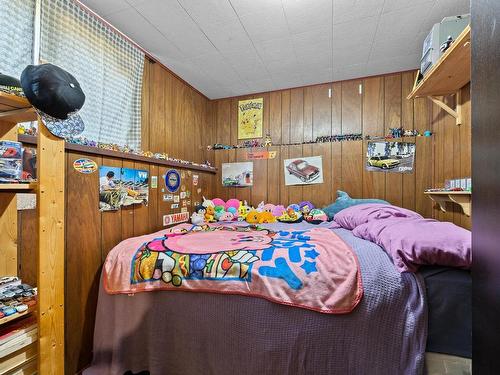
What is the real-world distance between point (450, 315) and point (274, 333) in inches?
29.0

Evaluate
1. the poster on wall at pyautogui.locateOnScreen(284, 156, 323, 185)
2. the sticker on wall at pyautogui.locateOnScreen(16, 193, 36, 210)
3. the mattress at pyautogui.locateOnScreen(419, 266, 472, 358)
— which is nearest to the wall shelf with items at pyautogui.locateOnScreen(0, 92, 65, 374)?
the sticker on wall at pyautogui.locateOnScreen(16, 193, 36, 210)

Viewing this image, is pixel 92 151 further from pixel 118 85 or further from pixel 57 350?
pixel 57 350

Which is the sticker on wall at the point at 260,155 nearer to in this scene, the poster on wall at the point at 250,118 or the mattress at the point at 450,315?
the poster on wall at the point at 250,118

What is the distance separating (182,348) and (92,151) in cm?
124

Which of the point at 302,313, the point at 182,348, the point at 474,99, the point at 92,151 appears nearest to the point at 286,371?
the point at 302,313

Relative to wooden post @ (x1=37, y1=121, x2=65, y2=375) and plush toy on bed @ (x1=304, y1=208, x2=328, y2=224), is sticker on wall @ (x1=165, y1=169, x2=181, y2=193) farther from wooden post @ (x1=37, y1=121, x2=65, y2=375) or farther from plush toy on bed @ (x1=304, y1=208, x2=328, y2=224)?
plush toy on bed @ (x1=304, y1=208, x2=328, y2=224)

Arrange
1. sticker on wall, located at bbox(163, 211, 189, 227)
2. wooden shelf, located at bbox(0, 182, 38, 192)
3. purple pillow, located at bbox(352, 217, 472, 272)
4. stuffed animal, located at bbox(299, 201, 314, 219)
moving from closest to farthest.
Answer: wooden shelf, located at bbox(0, 182, 38, 192), purple pillow, located at bbox(352, 217, 472, 272), sticker on wall, located at bbox(163, 211, 189, 227), stuffed animal, located at bbox(299, 201, 314, 219)

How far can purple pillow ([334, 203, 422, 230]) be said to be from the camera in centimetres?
159

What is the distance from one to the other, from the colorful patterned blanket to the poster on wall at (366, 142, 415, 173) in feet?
4.65

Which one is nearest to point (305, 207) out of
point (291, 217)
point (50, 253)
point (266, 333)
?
point (291, 217)

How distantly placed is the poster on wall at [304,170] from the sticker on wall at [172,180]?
50.0 inches

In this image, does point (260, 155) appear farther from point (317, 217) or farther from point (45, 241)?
point (45, 241)

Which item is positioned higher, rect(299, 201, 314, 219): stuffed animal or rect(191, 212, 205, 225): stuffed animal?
rect(299, 201, 314, 219): stuffed animal

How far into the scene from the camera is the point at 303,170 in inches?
107
